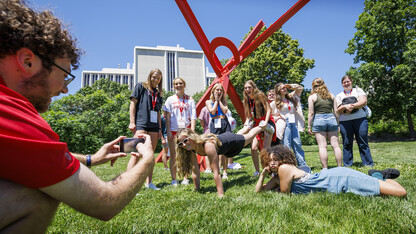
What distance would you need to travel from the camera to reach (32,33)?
100 cm

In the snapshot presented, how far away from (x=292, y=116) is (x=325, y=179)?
2.41m

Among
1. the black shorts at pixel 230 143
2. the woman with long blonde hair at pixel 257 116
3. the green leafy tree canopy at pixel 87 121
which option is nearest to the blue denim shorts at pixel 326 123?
the woman with long blonde hair at pixel 257 116

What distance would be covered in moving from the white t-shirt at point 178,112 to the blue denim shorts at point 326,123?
2.67 metres

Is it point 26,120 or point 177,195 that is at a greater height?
point 26,120

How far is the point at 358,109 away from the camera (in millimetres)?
5051

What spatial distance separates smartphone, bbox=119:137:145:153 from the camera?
5.10 ft

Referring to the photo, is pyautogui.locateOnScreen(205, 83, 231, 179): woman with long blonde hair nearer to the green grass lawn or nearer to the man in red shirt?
the green grass lawn

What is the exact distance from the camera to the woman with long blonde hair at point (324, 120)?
454cm

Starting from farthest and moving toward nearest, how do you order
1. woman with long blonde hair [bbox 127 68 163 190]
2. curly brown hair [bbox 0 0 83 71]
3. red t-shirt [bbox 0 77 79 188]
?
woman with long blonde hair [bbox 127 68 163 190] < curly brown hair [bbox 0 0 83 71] < red t-shirt [bbox 0 77 79 188]

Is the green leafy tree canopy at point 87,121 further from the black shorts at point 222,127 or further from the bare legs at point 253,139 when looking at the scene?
the bare legs at point 253,139

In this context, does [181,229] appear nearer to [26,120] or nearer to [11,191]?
[11,191]

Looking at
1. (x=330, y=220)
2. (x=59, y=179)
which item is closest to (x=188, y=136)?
(x=330, y=220)

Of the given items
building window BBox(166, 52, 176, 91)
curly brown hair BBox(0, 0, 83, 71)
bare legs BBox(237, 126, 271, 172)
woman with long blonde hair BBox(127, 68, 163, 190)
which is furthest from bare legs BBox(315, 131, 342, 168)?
building window BBox(166, 52, 176, 91)

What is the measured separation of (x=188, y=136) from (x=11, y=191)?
9.36ft
